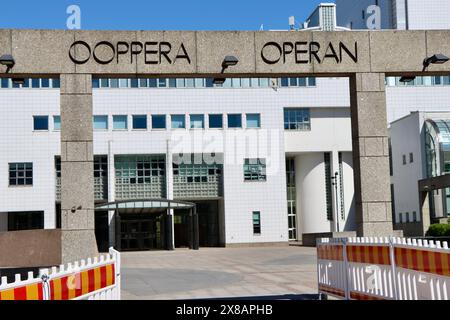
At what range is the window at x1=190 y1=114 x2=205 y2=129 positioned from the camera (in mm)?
62219

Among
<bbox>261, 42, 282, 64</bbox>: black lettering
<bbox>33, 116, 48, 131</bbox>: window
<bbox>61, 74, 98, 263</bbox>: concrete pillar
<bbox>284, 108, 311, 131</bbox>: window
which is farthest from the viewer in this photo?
<bbox>284, 108, 311, 131</bbox>: window

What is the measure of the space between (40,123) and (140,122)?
832cm

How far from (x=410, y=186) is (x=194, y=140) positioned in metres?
19.3

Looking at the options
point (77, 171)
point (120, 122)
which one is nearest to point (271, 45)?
point (77, 171)

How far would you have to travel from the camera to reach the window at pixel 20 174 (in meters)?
60.2

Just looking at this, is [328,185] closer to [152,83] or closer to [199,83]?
[199,83]

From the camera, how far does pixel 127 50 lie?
64.1 feet

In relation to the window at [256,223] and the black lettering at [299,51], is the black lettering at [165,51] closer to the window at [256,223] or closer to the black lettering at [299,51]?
the black lettering at [299,51]

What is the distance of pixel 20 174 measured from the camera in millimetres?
60281

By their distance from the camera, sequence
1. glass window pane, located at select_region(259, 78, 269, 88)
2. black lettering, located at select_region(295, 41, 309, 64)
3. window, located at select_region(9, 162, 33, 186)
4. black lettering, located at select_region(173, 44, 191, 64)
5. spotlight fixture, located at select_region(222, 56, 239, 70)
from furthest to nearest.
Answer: glass window pane, located at select_region(259, 78, 269, 88) < window, located at select_region(9, 162, 33, 186) < black lettering, located at select_region(295, 41, 309, 64) < black lettering, located at select_region(173, 44, 191, 64) < spotlight fixture, located at select_region(222, 56, 239, 70)

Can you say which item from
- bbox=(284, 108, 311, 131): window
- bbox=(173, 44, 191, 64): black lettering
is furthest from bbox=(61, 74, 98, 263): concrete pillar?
bbox=(284, 108, 311, 131): window

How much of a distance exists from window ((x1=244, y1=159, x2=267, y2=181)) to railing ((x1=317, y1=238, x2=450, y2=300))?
47028mm

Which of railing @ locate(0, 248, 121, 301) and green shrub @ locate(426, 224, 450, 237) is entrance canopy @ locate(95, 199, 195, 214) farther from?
railing @ locate(0, 248, 121, 301)
